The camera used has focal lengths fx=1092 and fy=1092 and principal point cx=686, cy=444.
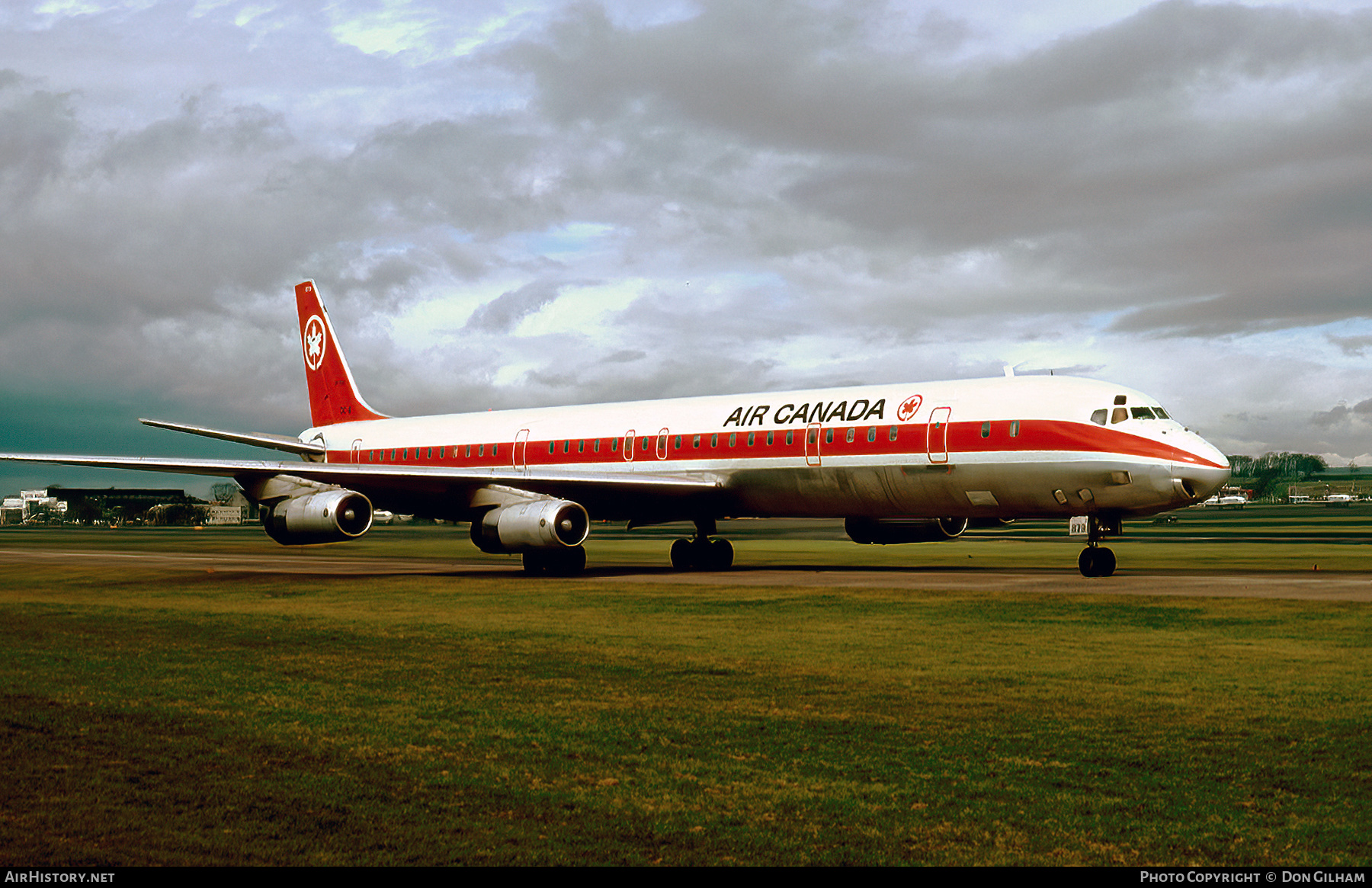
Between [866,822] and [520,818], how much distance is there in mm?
1829

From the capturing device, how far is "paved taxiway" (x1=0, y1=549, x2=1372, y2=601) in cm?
A: 1948

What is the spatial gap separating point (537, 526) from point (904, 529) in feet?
31.5

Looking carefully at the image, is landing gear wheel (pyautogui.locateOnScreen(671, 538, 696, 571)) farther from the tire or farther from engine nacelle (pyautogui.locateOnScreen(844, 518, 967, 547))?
engine nacelle (pyautogui.locateOnScreen(844, 518, 967, 547))

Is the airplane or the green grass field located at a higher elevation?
the airplane

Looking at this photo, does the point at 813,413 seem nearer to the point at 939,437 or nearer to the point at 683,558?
the point at 939,437

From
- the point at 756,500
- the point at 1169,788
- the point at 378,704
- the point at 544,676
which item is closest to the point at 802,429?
the point at 756,500

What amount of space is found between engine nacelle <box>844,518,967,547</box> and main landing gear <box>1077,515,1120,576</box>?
3.74 metres

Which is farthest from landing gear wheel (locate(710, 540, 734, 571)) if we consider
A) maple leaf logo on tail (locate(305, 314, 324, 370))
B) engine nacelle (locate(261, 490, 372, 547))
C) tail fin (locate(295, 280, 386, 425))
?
maple leaf logo on tail (locate(305, 314, 324, 370))

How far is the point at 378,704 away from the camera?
9.08 metres

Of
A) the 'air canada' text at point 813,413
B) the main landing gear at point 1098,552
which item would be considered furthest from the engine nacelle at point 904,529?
the main landing gear at point 1098,552

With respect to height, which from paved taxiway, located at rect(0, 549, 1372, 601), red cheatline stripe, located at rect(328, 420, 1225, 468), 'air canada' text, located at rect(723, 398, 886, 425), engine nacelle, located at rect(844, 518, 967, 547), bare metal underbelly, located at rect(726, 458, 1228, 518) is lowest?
paved taxiway, located at rect(0, 549, 1372, 601)

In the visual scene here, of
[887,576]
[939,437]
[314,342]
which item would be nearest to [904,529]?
[939,437]

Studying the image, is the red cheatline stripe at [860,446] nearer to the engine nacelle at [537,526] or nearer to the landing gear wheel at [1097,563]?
the landing gear wheel at [1097,563]
